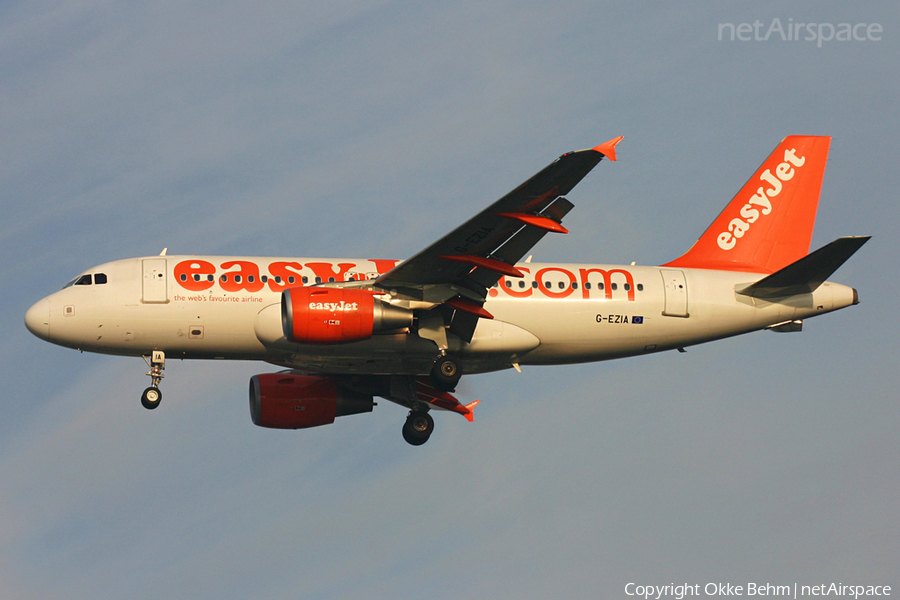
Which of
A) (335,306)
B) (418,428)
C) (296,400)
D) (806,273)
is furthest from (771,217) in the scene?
(296,400)

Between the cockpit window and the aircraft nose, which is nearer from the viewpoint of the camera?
the aircraft nose

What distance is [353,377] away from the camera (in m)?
40.1

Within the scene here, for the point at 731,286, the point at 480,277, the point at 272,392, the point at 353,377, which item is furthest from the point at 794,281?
the point at 272,392

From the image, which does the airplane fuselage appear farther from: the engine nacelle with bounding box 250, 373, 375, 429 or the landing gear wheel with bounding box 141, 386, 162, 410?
the engine nacelle with bounding box 250, 373, 375, 429

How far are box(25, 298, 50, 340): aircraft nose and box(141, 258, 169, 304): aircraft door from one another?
3041mm

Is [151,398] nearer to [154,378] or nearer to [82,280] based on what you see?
[154,378]

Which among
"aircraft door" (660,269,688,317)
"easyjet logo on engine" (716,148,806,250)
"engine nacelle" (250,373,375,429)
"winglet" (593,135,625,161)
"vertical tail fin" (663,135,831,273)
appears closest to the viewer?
"winglet" (593,135,625,161)

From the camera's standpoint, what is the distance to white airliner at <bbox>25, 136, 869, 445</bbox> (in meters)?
33.3

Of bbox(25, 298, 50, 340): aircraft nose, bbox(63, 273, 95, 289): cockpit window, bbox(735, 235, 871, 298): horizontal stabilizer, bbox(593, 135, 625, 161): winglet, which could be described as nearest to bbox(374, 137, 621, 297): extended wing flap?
bbox(593, 135, 625, 161): winglet

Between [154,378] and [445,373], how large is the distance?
9029mm

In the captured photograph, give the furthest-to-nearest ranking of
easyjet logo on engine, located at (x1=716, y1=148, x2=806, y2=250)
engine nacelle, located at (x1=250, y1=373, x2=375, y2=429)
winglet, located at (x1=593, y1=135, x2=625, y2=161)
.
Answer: easyjet logo on engine, located at (x1=716, y1=148, x2=806, y2=250) → engine nacelle, located at (x1=250, y1=373, x2=375, y2=429) → winglet, located at (x1=593, y1=135, x2=625, y2=161)

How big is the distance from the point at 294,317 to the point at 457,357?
5944mm

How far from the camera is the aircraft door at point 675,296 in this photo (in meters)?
37.8

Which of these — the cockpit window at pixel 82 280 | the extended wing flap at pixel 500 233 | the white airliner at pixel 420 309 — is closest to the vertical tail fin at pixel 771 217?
the white airliner at pixel 420 309
